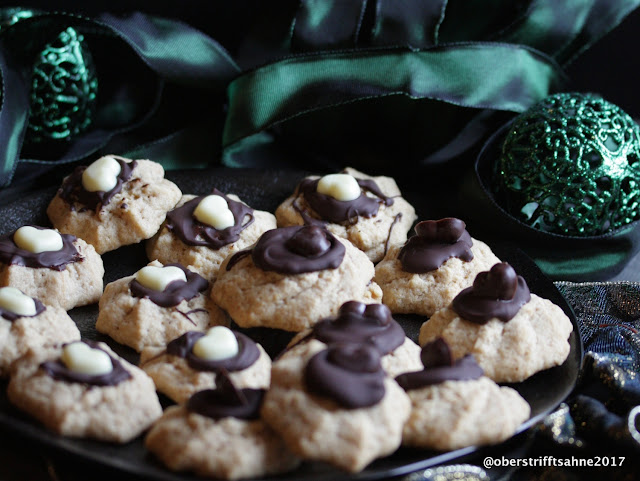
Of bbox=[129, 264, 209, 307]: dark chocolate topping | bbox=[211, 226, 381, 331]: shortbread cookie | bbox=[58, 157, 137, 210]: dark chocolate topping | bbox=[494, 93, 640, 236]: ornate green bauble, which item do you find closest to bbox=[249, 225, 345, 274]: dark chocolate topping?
bbox=[211, 226, 381, 331]: shortbread cookie

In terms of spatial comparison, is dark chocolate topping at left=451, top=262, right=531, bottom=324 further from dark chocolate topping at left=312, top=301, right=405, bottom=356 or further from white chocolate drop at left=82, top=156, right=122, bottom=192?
white chocolate drop at left=82, top=156, right=122, bottom=192

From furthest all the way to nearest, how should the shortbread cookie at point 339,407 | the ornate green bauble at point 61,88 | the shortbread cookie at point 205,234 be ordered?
the ornate green bauble at point 61,88
the shortbread cookie at point 205,234
the shortbread cookie at point 339,407

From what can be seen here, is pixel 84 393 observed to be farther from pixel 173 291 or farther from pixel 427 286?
pixel 427 286

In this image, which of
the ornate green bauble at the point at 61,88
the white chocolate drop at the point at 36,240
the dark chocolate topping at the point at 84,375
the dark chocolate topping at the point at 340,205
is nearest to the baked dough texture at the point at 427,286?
the dark chocolate topping at the point at 340,205

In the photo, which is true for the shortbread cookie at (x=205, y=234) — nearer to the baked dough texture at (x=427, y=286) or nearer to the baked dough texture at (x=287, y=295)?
the baked dough texture at (x=287, y=295)

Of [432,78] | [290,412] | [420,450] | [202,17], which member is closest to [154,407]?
[290,412]
